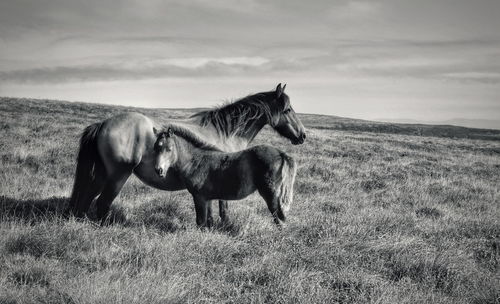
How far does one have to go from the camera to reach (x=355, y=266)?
184 inches

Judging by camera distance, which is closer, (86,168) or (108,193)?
(108,193)

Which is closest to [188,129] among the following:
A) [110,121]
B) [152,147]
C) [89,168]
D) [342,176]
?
[152,147]

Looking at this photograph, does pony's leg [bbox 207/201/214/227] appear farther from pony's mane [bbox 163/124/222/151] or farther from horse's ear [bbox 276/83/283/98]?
horse's ear [bbox 276/83/283/98]

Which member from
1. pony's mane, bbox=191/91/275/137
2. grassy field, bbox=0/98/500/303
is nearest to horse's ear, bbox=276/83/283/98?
pony's mane, bbox=191/91/275/137

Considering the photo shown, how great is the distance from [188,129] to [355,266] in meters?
3.42

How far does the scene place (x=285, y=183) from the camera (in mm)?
5801

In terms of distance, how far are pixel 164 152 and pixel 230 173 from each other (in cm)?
103

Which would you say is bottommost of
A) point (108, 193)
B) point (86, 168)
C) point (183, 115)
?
point (108, 193)

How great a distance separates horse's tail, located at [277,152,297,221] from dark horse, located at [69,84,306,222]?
1.12m

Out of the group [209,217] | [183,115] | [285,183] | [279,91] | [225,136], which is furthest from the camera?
[183,115]

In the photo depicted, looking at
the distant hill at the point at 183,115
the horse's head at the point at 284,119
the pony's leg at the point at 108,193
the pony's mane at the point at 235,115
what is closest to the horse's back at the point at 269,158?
the pony's mane at the point at 235,115

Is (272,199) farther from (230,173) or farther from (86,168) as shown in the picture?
(86,168)

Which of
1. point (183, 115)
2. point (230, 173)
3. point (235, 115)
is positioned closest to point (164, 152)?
point (230, 173)

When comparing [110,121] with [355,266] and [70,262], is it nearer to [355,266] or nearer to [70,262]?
[70,262]
